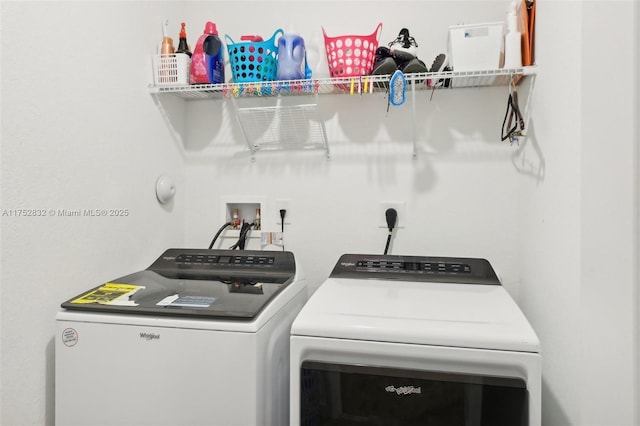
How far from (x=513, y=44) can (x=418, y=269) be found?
845mm

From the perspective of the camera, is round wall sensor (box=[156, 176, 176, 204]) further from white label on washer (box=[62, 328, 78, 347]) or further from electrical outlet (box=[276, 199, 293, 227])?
white label on washer (box=[62, 328, 78, 347])

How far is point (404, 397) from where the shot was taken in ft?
3.19

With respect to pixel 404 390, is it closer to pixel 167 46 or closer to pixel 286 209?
pixel 286 209

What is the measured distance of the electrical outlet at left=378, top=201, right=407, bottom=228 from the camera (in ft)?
5.62

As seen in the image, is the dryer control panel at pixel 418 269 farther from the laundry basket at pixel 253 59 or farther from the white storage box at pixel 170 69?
the white storage box at pixel 170 69

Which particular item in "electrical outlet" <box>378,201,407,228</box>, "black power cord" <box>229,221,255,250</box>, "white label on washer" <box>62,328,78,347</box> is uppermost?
"electrical outlet" <box>378,201,407,228</box>

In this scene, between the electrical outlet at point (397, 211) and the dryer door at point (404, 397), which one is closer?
the dryer door at point (404, 397)

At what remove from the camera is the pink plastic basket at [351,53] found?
149 cm

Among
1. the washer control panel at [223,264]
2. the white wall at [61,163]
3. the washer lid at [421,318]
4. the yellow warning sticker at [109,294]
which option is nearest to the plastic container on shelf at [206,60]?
the white wall at [61,163]

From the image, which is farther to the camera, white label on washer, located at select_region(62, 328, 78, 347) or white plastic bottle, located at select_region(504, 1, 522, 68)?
white plastic bottle, located at select_region(504, 1, 522, 68)

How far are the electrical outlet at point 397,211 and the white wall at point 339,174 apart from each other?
3 centimetres

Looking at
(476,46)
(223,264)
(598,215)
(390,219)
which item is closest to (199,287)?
(223,264)

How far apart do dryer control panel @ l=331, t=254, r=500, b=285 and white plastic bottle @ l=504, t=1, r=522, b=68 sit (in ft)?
2.31

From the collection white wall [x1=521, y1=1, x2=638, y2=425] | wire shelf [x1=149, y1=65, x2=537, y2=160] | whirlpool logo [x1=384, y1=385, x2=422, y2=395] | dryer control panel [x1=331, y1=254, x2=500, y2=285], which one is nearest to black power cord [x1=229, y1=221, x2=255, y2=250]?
wire shelf [x1=149, y1=65, x2=537, y2=160]
